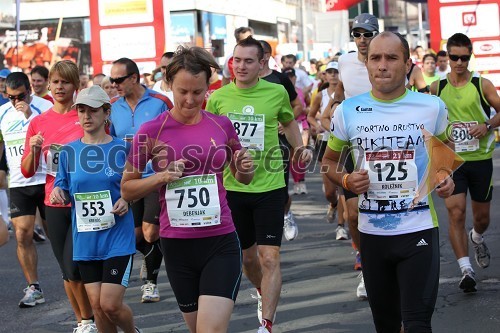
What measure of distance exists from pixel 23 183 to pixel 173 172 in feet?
14.3

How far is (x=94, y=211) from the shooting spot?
22.1 ft

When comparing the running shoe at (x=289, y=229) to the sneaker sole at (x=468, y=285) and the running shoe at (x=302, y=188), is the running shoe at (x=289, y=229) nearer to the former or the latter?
the sneaker sole at (x=468, y=285)

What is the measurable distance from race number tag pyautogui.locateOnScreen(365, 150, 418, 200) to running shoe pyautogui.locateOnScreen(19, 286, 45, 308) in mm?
4470

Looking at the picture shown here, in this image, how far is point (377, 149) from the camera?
543cm

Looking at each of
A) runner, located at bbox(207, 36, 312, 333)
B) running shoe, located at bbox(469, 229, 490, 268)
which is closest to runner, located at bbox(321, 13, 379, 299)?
runner, located at bbox(207, 36, 312, 333)

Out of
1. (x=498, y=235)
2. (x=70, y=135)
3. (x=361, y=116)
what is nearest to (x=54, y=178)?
(x=70, y=135)

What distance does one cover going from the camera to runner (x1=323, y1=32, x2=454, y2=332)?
17.5ft

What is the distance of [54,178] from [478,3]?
30.7ft

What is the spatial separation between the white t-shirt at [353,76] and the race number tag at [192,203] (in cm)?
310

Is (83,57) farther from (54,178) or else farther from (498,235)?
(54,178)

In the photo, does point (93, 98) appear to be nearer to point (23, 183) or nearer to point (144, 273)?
point (23, 183)

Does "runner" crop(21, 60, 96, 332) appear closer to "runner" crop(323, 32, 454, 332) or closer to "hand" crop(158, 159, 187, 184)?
"hand" crop(158, 159, 187, 184)

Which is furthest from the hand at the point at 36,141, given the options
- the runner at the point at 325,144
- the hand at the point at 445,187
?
the runner at the point at 325,144

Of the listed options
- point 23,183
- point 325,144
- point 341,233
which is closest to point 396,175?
point 23,183
